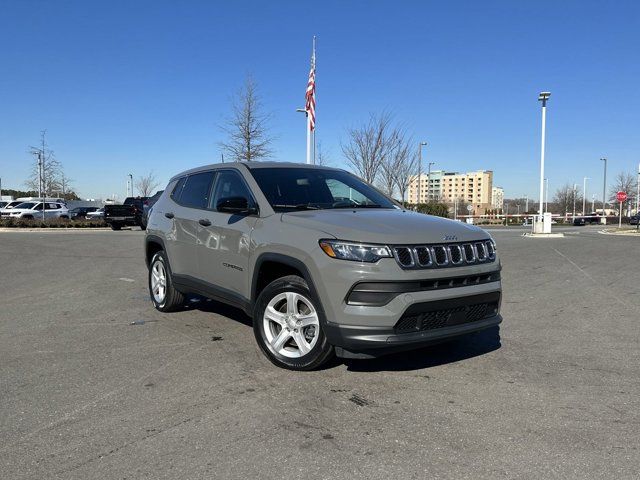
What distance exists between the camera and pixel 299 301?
14.3 feet

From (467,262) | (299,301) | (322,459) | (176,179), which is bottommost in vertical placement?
(322,459)

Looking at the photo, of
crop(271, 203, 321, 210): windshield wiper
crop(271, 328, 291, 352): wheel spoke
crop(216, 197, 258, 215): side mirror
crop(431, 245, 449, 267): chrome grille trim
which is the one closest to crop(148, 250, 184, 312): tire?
crop(216, 197, 258, 215): side mirror

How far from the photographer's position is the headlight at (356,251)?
12.6 ft

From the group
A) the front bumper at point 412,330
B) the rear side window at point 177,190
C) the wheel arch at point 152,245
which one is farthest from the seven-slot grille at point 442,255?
the wheel arch at point 152,245

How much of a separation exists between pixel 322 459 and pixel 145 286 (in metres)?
6.80

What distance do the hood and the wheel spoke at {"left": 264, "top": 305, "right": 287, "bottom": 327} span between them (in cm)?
77

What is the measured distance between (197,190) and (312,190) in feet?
5.18

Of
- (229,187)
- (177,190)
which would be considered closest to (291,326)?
(229,187)

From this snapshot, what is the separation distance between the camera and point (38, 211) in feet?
127

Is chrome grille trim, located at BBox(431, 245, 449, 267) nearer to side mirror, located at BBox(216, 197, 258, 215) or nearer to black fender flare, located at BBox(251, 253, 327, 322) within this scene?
black fender flare, located at BBox(251, 253, 327, 322)

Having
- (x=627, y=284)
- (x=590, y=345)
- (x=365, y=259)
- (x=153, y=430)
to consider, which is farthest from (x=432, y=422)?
(x=627, y=284)

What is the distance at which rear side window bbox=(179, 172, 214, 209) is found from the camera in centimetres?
588

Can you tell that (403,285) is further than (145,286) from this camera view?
No

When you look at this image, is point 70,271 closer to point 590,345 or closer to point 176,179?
point 176,179
